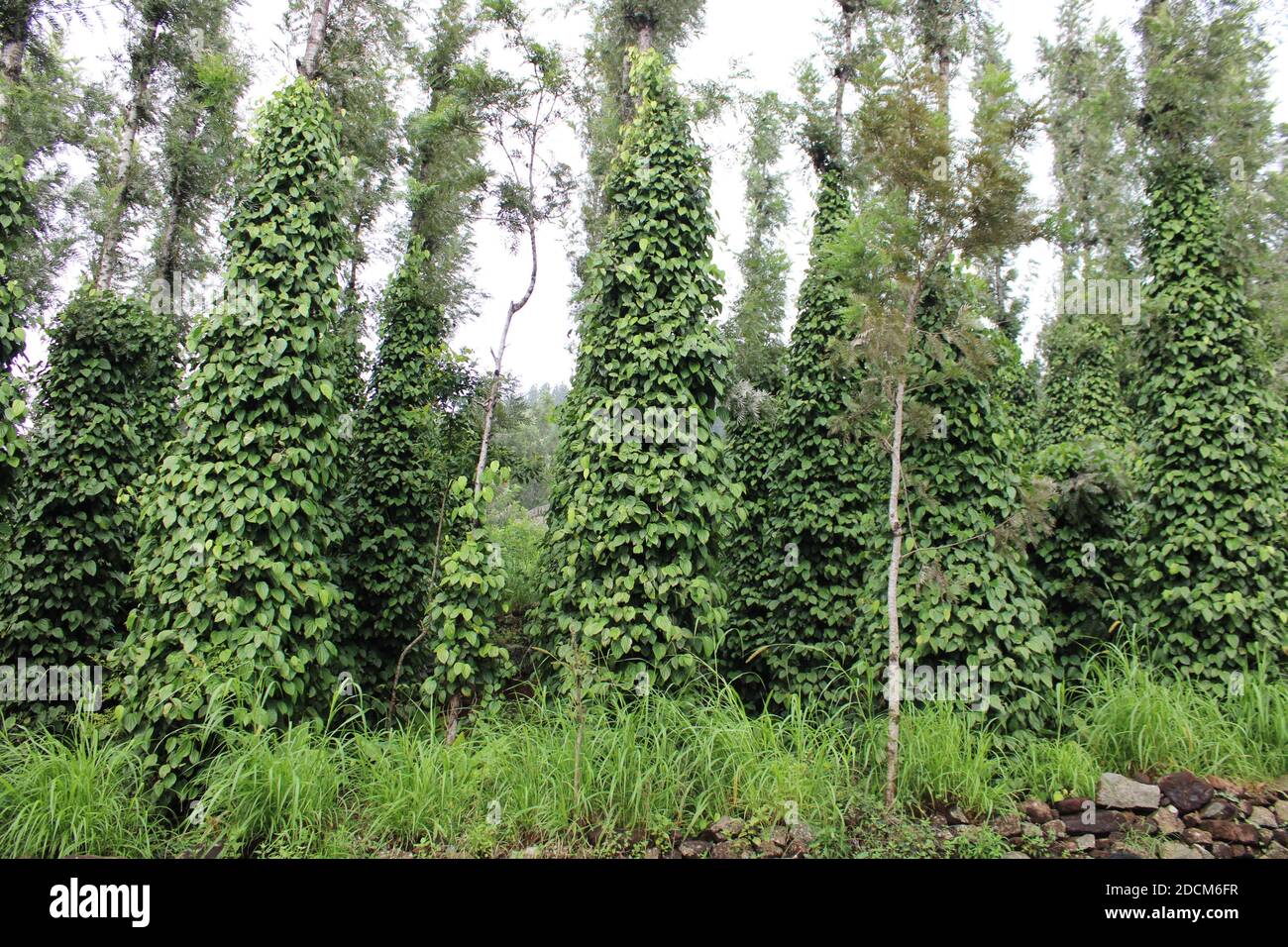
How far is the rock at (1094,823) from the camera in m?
3.72

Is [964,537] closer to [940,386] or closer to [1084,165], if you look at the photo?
[940,386]

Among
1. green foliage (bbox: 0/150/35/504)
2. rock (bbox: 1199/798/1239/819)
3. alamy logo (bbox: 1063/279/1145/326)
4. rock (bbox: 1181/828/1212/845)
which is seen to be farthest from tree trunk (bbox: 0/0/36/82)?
rock (bbox: 1199/798/1239/819)

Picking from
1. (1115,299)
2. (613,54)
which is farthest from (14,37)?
(1115,299)

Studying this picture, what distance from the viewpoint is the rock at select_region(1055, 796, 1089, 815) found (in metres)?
3.85

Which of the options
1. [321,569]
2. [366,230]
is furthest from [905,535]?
[366,230]

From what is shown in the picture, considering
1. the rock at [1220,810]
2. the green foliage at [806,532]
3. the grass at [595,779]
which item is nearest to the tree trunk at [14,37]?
the grass at [595,779]

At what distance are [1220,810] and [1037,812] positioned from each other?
1013 mm

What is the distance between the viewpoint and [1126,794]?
3873mm

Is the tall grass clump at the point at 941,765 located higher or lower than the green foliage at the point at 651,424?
lower

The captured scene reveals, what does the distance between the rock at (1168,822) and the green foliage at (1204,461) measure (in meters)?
1.99

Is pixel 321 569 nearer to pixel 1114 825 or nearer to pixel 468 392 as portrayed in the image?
pixel 468 392

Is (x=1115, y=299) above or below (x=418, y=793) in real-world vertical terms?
Result: above

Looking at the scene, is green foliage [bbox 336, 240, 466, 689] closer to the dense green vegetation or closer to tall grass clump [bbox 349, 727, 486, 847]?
the dense green vegetation

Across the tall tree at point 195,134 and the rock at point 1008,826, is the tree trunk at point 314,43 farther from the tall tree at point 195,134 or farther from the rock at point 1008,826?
the rock at point 1008,826
